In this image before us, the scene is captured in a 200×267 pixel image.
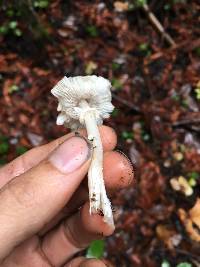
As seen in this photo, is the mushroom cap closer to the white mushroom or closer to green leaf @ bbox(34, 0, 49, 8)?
the white mushroom

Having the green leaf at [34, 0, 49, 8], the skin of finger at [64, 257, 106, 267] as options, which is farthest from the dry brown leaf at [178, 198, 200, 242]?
the green leaf at [34, 0, 49, 8]

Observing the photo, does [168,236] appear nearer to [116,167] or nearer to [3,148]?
[116,167]

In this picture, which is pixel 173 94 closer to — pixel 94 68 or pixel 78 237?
pixel 94 68

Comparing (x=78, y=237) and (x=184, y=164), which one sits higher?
(x=78, y=237)

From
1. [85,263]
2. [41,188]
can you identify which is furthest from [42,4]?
[41,188]

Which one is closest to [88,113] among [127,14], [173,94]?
[173,94]

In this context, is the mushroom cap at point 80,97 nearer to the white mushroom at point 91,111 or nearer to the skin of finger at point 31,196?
the white mushroom at point 91,111
